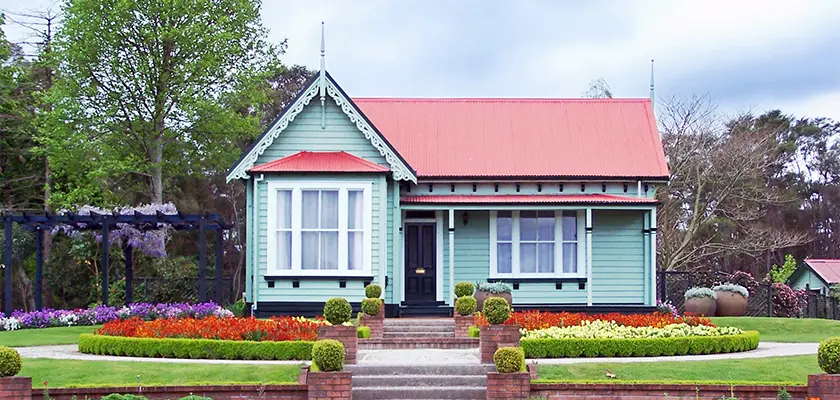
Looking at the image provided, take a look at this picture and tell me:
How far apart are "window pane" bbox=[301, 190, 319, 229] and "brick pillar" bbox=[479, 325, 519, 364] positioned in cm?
904

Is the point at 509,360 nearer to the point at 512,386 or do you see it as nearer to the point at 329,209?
the point at 512,386

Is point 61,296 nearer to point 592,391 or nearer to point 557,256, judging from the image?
point 557,256

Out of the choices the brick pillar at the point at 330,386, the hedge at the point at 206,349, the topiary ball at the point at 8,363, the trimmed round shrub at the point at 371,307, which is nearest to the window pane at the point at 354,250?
the trimmed round shrub at the point at 371,307

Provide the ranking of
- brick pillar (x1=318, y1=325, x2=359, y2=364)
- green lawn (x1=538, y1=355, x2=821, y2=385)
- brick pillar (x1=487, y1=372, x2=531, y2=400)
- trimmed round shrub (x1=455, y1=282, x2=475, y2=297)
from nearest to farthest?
brick pillar (x1=487, y1=372, x2=531, y2=400) < green lawn (x1=538, y1=355, x2=821, y2=385) < brick pillar (x1=318, y1=325, x2=359, y2=364) < trimmed round shrub (x1=455, y1=282, x2=475, y2=297)

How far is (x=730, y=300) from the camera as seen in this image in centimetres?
2862

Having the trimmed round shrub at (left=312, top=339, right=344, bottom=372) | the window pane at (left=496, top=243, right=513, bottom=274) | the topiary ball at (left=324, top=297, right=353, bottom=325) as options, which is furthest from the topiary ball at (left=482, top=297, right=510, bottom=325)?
the window pane at (left=496, top=243, right=513, bottom=274)

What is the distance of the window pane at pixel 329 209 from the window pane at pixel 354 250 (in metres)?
0.49

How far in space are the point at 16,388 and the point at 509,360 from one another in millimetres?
7012

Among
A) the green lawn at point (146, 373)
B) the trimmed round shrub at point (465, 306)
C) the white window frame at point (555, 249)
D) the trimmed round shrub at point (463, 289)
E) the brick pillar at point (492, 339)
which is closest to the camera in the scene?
the green lawn at point (146, 373)

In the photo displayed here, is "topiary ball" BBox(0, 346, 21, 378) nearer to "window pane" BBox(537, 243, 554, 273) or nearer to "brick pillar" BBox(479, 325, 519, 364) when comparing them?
"brick pillar" BBox(479, 325, 519, 364)

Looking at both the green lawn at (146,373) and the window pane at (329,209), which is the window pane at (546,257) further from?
the green lawn at (146,373)

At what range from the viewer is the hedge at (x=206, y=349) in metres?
18.5

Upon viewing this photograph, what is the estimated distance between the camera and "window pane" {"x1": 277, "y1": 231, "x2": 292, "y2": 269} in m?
25.6

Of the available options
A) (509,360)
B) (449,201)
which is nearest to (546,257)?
(449,201)
